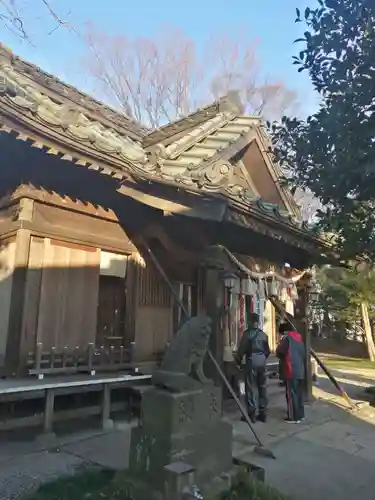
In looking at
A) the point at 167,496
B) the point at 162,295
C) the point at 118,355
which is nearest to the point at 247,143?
the point at 162,295

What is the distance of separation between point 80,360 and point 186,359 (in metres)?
2.90

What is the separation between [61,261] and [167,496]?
423cm

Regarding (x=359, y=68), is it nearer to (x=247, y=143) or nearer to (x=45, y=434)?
(x=45, y=434)

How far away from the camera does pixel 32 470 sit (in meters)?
5.02

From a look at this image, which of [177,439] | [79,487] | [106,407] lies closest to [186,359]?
[177,439]

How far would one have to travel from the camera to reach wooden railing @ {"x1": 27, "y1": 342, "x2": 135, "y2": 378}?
6391mm

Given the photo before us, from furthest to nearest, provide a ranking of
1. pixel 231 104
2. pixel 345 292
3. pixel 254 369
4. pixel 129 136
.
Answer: pixel 345 292, pixel 231 104, pixel 129 136, pixel 254 369

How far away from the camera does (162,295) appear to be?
8625 millimetres

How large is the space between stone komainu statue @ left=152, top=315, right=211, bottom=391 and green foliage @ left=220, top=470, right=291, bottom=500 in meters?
1.14

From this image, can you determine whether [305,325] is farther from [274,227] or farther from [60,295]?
[60,295]

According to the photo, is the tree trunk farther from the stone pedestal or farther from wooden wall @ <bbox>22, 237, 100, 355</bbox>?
the stone pedestal

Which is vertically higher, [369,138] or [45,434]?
[369,138]

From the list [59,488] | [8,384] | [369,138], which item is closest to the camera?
[369,138]

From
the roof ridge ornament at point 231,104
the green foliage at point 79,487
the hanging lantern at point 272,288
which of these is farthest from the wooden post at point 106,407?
the roof ridge ornament at point 231,104
